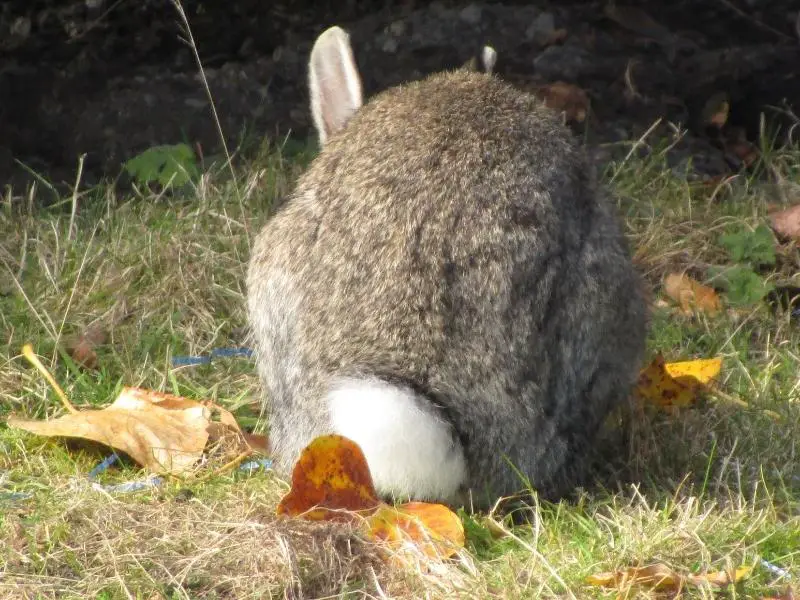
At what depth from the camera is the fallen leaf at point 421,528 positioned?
2.64 meters

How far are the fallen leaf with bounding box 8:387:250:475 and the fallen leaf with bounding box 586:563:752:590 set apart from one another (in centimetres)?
120

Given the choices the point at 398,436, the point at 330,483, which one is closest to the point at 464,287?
the point at 398,436

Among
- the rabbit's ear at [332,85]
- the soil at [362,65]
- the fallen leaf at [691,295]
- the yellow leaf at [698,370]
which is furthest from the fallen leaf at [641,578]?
the soil at [362,65]

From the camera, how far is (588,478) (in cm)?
308

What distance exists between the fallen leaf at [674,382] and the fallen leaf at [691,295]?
0.49m

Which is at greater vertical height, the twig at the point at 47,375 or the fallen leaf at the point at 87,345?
the twig at the point at 47,375

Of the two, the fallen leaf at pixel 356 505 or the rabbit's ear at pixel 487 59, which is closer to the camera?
the fallen leaf at pixel 356 505

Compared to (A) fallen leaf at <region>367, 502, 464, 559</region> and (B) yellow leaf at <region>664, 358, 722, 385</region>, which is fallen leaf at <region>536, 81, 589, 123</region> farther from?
(A) fallen leaf at <region>367, 502, 464, 559</region>

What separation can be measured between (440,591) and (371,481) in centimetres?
31

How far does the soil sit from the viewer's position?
5074 millimetres

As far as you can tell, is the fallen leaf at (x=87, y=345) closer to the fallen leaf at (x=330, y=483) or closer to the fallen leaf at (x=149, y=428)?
the fallen leaf at (x=149, y=428)

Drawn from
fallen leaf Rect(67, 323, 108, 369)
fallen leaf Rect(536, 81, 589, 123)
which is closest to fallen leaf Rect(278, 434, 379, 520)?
fallen leaf Rect(67, 323, 108, 369)

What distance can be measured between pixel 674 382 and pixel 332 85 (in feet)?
4.20

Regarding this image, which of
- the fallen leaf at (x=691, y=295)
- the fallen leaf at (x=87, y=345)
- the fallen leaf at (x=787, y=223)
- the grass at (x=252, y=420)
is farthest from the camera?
the fallen leaf at (x=787, y=223)
